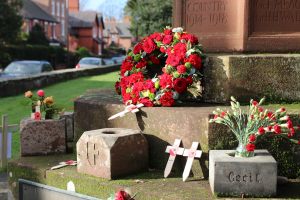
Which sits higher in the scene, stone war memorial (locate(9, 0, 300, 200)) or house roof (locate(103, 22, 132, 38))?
house roof (locate(103, 22, 132, 38))

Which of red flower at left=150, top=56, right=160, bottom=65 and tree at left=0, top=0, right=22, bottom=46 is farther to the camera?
tree at left=0, top=0, right=22, bottom=46

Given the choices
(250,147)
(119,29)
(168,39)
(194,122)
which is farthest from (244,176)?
(119,29)

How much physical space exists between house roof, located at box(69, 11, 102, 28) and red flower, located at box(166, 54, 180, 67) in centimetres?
8108

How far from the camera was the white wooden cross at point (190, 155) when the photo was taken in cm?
494

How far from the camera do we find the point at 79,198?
15.9ft

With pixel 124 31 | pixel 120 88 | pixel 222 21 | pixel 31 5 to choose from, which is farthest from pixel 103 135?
pixel 124 31

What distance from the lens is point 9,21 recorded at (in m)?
40.4

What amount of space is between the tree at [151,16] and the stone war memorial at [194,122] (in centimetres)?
3354

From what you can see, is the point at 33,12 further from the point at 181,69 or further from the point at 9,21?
the point at 181,69

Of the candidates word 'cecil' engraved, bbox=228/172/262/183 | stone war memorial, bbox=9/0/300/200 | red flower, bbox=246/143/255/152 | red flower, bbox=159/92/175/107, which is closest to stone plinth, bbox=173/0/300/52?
stone war memorial, bbox=9/0/300/200

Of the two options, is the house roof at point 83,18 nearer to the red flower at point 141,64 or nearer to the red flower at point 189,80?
the red flower at point 141,64

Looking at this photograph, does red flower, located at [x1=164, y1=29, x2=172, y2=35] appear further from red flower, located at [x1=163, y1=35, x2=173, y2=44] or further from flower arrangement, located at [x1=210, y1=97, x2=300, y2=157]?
flower arrangement, located at [x1=210, y1=97, x2=300, y2=157]

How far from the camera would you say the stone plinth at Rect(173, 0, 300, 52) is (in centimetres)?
633

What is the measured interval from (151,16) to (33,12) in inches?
1261
